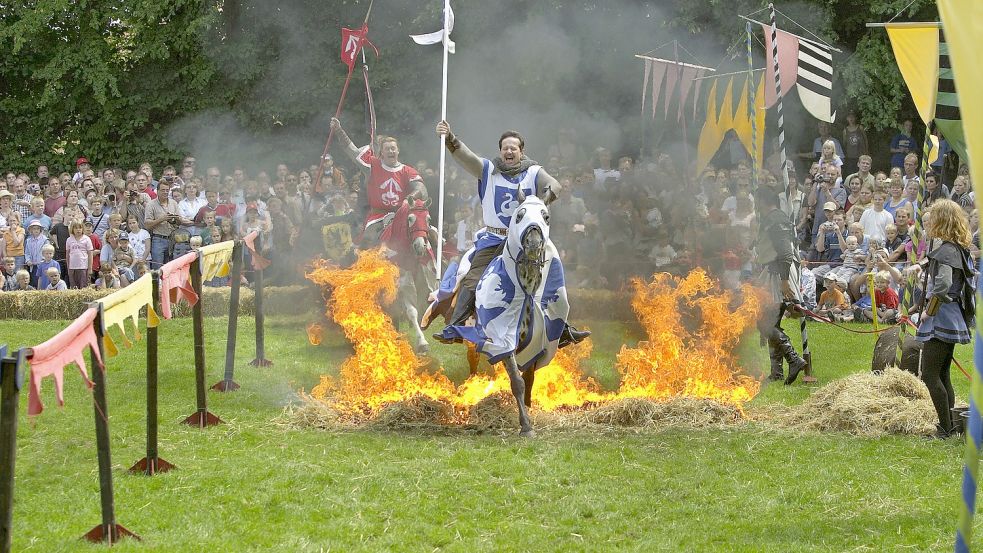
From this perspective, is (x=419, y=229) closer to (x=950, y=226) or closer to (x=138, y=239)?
(x=138, y=239)

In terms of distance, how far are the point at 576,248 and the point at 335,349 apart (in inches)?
195

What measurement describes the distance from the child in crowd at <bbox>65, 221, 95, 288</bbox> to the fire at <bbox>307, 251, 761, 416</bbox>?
6.84 meters

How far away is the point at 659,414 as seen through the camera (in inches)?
385

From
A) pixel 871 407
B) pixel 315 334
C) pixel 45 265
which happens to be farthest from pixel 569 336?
pixel 45 265

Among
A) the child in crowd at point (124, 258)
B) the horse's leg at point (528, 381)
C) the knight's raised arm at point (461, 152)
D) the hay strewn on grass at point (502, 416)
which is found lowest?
the hay strewn on grass at point (502, 416)


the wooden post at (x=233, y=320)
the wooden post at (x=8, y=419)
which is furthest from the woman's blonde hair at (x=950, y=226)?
the wooden post at (x=8, y=419)

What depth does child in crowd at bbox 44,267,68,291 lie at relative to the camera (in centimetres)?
1708

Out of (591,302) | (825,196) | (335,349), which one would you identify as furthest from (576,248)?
(335,349)

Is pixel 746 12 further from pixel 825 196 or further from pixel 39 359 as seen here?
pixel 39 359

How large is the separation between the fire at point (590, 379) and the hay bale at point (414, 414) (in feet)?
0.73

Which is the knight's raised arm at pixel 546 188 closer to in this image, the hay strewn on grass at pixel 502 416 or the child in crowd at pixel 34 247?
the hay strewn on grass at pixel 502 416

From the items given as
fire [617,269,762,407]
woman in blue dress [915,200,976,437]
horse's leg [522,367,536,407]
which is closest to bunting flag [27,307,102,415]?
horse's leg [522,367,536,407]

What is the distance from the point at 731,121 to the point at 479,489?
1051 cm

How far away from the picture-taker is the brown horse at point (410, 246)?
45.6 feet
